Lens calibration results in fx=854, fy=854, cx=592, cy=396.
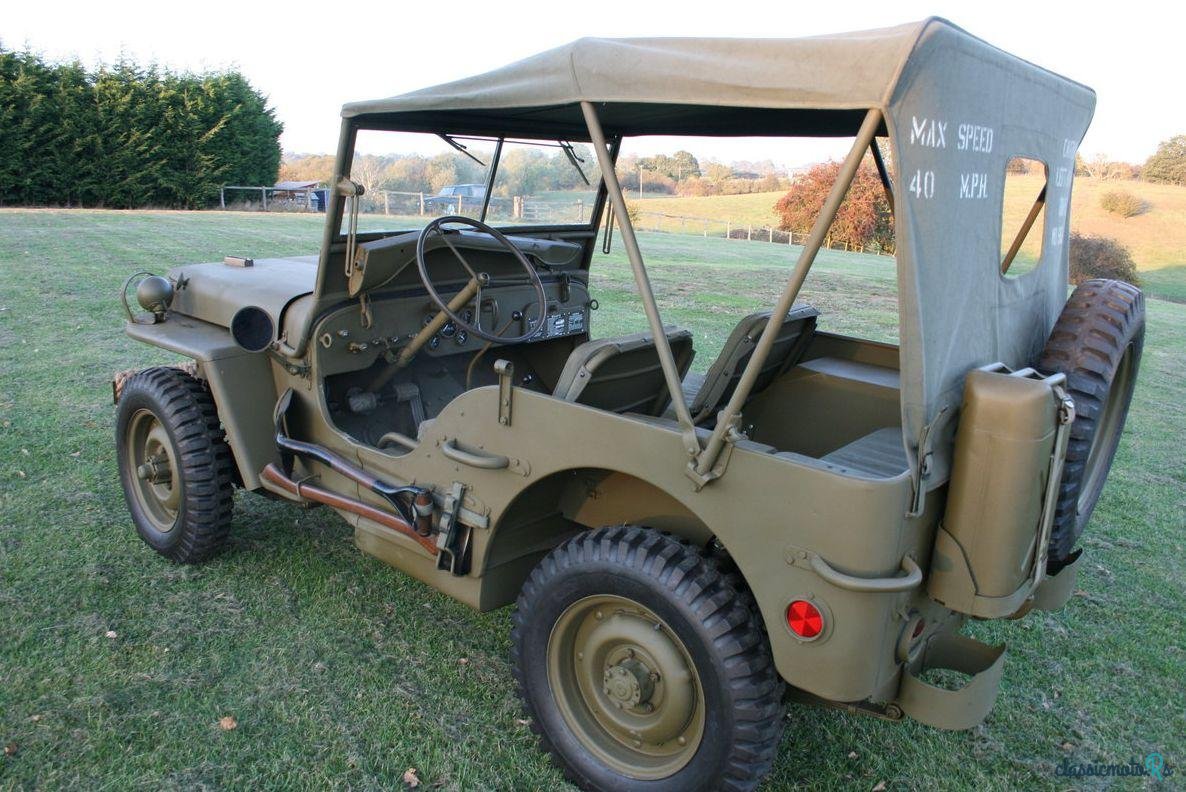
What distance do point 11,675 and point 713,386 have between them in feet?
8.96

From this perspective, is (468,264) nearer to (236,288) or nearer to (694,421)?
(236,288)

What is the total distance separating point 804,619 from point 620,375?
1138 mm

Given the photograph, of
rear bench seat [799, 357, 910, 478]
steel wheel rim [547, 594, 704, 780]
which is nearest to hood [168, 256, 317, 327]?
steel wheel rim [547, 594, 704, 780]

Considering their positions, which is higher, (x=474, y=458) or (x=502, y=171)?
(x=502, y=171)

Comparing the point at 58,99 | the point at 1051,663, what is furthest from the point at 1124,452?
the point at 58,99

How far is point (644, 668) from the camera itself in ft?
8.48

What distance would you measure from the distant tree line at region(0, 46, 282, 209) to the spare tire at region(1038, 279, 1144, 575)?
2707 centimetres

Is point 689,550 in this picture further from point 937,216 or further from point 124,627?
point 124,627

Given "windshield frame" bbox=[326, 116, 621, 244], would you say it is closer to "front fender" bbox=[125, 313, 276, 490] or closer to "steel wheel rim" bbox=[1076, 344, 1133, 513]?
"front fender" bbox=[125, 313, 276, 490]

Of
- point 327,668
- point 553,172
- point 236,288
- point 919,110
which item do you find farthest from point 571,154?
point 327,668

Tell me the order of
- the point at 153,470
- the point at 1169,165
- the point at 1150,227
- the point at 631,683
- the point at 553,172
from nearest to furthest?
the point at 631,683
the point at 153,470
the point at 553,172
the point at 1150,227
the point at 1169,165

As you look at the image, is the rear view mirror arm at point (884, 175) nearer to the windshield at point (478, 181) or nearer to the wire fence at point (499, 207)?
the wire fence at point (499, 207)

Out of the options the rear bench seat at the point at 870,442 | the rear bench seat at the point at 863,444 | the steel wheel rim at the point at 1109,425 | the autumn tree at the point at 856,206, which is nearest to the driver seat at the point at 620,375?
the rear bench seat at the point at 863,444

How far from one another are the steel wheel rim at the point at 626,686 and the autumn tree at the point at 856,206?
4.34ft
